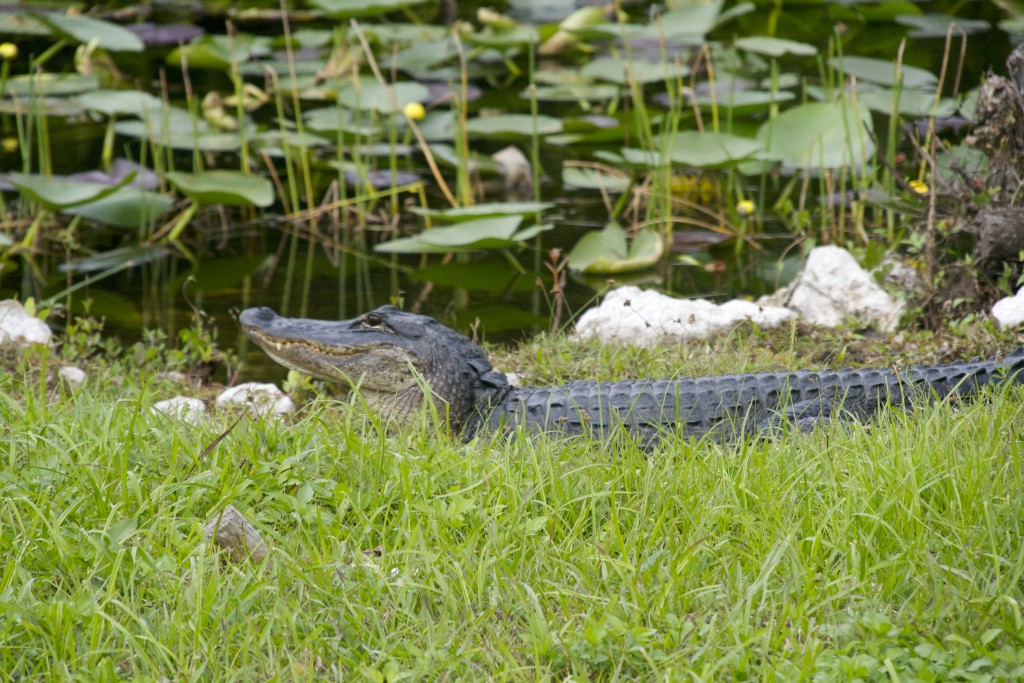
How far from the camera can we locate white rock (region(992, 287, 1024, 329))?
3.96m

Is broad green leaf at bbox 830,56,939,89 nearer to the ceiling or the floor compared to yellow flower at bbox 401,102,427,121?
nearer to the ceiling

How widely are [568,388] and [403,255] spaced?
3700mm

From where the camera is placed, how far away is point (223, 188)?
21.0 ft

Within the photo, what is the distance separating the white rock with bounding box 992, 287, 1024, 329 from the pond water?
122 cm

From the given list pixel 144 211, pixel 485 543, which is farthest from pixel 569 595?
pixel 144 211

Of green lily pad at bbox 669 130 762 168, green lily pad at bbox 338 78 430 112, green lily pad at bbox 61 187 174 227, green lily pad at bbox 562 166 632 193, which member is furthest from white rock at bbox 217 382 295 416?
green lily pad at bbox 338 78 430 112

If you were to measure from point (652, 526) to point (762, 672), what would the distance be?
0.54 m

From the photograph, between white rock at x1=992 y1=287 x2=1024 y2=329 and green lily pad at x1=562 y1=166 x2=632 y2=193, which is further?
green lily pad at x1=562 y1=166 x2=632 y2=193

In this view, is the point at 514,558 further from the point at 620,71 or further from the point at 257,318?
the point at 620,71

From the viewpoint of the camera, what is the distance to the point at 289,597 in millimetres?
2176

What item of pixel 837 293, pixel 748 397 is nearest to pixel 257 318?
pixel 748 397

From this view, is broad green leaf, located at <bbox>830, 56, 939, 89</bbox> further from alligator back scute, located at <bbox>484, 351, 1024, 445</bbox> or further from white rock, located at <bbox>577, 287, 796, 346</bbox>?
alligator back scute, located at <bbox>484, 351, 1024, 445</bbox>

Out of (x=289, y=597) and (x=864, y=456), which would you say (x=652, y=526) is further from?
(x=289, y=597)

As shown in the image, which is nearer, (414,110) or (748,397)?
(748,397)
